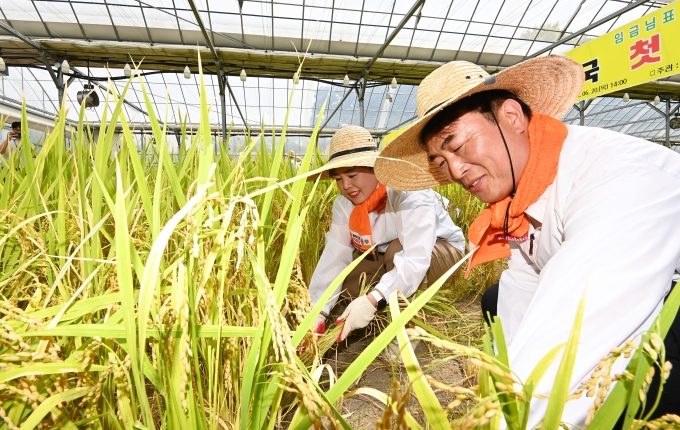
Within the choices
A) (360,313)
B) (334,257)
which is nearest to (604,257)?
(360,313)

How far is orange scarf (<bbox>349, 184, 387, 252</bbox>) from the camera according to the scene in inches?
59.4

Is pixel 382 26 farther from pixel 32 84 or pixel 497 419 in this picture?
pixel 32 84

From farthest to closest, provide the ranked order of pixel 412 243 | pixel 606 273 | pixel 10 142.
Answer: pixel 412 243 → pixel 10 142 → pixel 606 273

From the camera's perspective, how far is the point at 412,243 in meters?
1.38

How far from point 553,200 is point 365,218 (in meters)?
0.86

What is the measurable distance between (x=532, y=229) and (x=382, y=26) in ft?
29.5

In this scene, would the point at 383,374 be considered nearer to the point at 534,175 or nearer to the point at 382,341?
the point at 534,175

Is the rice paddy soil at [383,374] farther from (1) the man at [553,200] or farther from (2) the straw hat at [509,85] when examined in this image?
(2) the straw hat at [509,85]

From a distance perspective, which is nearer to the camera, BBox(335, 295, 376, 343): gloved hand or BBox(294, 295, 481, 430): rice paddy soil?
BBox(294, 295, 481, 430): rice paddy soil

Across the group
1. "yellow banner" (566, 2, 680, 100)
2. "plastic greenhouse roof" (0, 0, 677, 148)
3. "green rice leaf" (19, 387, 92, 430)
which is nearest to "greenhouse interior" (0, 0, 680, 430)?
"green rice leaf" (19, 387, 92, 430)

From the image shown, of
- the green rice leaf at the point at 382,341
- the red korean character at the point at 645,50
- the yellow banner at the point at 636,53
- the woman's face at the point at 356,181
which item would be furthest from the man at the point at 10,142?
the red korean character at the point at 645,50

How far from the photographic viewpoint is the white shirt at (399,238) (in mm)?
1319

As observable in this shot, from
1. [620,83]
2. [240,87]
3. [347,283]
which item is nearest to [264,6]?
[240,87]

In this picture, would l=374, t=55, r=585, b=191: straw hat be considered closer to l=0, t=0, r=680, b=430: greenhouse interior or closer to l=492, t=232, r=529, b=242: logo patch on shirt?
l=0, t=0, r=680, b=430: greenhouse interior
